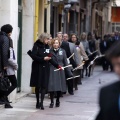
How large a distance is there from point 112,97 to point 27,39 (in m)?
13.8

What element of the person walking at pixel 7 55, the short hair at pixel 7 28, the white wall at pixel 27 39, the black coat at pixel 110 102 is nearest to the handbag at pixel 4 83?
the person walking at pixel 7 55

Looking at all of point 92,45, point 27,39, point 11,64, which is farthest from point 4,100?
point 92,45

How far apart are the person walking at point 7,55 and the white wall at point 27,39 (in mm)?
3881

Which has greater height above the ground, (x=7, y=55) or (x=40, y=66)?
(x=7, y=55)

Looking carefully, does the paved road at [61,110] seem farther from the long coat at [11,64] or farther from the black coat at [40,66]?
the long coat at [11,64]

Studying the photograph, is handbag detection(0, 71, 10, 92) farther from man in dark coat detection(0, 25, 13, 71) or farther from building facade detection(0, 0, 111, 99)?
building facade detection(0, 0, 111, 99)

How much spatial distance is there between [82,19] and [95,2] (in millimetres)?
5348

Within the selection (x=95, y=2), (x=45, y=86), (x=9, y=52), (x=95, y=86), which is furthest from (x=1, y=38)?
(x=95, y=2)

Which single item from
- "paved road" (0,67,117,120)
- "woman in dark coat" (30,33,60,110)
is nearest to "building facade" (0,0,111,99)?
"paved road" (0,67,117,120)

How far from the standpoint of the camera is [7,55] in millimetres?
13328

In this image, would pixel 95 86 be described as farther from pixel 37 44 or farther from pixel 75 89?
pixel 37 44

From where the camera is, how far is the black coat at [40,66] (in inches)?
545

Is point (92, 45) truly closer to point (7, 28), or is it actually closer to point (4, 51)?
point (7, 28)

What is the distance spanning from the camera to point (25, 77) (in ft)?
57.8
